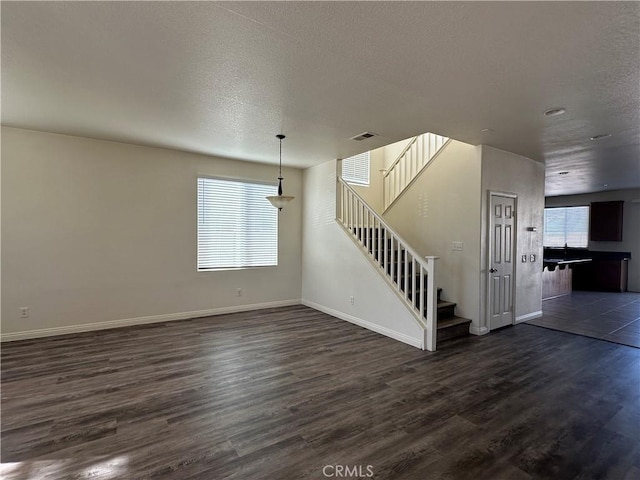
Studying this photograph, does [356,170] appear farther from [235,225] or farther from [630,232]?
[630,232]

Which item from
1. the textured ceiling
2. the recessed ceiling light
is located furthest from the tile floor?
the recessed ceiling light

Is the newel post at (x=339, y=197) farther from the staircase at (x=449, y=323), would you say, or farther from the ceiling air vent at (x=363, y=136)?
the staircase at (x=449, y=323)

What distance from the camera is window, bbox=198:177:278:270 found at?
5.66 meters

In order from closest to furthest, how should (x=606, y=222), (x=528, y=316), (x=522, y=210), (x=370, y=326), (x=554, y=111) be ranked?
1. (x=554, y=111)
2. (x=370, y=326)
3. (x=522, y=210)
4. (x=528, y=316)
5. (x=606, y=222)

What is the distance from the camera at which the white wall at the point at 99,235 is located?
4.30 metres

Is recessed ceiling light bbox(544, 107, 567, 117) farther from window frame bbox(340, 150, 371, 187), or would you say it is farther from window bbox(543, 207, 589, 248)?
window bbox(543, 207, 589, 248)

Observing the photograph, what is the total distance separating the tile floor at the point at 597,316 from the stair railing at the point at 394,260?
2438 millimetres

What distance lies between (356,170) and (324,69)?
14.8 feet

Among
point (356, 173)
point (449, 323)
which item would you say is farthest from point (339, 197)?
point (449, 323)

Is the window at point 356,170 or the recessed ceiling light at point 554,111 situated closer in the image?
the recessed ceiling light at point 554,111

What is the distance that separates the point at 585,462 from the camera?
2.13 metres

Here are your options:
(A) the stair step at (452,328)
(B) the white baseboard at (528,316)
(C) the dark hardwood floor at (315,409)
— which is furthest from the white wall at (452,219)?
(B) the white baseboard at (528,316)

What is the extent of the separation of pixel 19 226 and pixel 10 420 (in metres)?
2.83

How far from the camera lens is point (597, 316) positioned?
5938 millimetres
